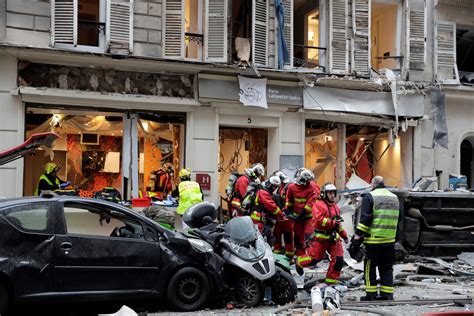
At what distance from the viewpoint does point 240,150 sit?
15.4 metres

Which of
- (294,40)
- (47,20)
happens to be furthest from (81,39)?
(294,40)

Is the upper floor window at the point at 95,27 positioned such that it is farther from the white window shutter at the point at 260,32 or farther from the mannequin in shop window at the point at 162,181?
→ the white window shutter at the point at 260,32

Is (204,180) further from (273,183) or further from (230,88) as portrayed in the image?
(273,183)

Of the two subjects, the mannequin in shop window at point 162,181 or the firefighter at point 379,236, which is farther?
the mannequin in shop window at point 162,181

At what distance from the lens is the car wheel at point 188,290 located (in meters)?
7.55

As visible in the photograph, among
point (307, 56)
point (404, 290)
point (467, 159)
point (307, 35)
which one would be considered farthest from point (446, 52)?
point (404, 290)

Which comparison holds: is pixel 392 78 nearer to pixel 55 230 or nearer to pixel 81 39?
pixel 81 39

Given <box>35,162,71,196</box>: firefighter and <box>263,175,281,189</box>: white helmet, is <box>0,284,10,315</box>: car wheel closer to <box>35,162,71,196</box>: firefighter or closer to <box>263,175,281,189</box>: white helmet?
<box>35,162,71,196</box>: firefighter

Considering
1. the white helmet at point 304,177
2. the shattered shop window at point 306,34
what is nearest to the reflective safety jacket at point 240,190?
the white helmet at point 304,177

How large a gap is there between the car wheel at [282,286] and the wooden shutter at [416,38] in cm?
1001

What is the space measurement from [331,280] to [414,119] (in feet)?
27.8

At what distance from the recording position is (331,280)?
29.0 ft

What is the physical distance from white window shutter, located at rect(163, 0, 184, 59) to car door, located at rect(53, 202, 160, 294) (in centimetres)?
680

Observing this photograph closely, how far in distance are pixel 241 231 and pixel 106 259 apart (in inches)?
75.0
